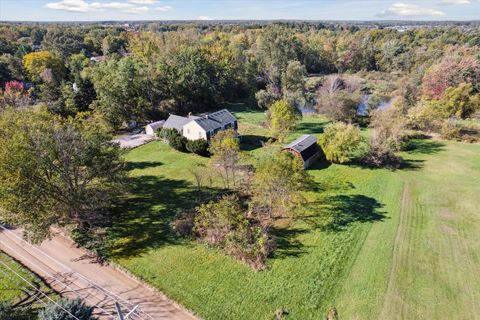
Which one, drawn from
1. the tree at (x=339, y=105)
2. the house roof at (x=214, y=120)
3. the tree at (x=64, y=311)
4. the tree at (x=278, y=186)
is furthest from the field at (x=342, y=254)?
the tree at (x=339, y=105)

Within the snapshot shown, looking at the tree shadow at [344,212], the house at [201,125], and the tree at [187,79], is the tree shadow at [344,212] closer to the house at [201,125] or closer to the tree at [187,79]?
the house at [201,125]

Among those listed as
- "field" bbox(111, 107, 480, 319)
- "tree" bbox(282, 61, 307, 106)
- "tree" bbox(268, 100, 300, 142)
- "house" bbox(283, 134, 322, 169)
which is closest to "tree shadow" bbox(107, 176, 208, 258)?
"field" bbox(111, 107, 480, 319)

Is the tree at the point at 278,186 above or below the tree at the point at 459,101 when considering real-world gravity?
below

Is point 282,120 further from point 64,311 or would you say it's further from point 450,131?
point 64,311

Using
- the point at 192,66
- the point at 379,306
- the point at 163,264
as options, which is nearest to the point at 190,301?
the point at 163,264

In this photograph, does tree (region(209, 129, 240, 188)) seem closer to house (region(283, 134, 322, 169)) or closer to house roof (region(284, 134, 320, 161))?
house (region(283, 134, 322, 169))

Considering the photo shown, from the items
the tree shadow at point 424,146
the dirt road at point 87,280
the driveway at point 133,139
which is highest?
the tree shadow at point 424,146
